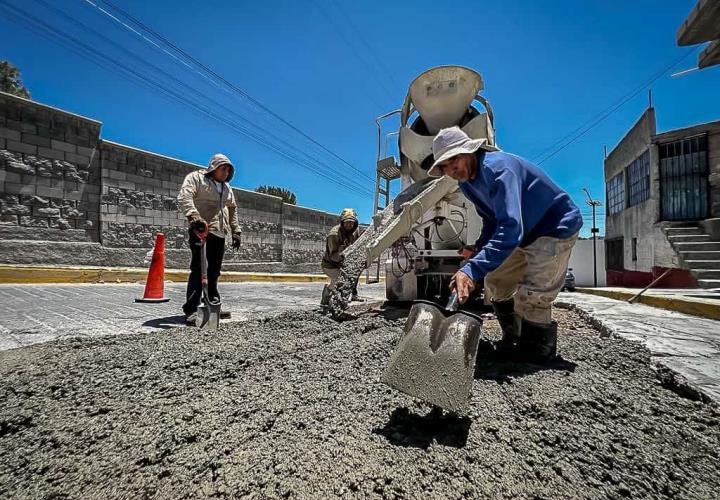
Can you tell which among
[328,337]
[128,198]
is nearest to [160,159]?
[128,198]

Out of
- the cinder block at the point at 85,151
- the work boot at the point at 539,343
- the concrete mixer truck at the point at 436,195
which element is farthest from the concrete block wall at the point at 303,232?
the work boot at the point at 539,343

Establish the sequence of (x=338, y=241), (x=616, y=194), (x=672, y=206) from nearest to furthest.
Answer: (x=338, y=241) < (x=672, y=206) < (x=616, y=194)

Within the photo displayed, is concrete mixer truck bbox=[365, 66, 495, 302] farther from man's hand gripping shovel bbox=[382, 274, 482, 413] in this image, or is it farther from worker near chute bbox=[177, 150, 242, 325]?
man's hand gripping shovel bbox=[382, 274, 482, 413]

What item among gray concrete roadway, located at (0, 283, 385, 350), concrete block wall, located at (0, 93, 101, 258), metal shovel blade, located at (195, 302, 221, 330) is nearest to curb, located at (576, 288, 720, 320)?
gray concrete roadway, located at (0, 283, 385, 350)

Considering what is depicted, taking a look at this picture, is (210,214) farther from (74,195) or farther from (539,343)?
(74,195)

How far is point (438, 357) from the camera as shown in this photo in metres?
1.37

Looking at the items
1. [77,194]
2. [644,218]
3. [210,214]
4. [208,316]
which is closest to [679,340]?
[208,316]

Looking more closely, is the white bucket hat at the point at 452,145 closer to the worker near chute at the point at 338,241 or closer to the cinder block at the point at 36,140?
the worker near chute at the point at 338,241

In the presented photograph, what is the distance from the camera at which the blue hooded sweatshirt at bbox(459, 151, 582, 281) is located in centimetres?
165

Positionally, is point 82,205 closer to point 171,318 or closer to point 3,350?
point 171,318

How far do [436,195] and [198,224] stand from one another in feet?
8.23

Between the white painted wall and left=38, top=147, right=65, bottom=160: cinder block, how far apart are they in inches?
702

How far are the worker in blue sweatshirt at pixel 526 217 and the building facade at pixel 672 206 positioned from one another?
28.1ft

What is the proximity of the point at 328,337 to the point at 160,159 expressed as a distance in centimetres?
773
